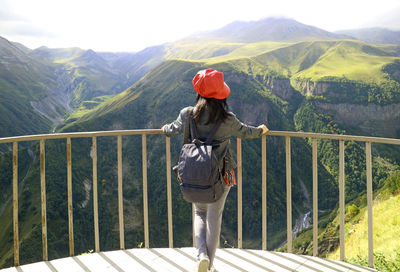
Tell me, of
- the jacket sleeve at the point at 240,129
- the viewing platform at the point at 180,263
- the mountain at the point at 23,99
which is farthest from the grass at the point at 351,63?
the jacket sleeve at the point at 240,129

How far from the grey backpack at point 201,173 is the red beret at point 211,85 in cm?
21

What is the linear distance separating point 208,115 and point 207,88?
196 mm

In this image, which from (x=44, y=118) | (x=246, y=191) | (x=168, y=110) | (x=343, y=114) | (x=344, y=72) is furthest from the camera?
(x=44, y=118)

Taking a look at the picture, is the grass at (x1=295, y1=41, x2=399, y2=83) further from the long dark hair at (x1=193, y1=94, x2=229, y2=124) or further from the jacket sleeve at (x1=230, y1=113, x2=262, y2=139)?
the long dark hair at (x1=193, y1=94, x2=229, y2=124)

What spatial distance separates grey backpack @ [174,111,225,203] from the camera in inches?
86.2

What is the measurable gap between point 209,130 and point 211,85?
329 millimetres

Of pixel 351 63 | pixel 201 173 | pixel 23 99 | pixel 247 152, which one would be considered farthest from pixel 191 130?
pixel 23 99

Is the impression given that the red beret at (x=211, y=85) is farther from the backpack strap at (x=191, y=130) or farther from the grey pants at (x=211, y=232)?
the grey pants at (x=211, y=232)

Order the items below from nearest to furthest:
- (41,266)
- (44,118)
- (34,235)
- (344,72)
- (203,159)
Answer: (203,159) < (41,266) < (34,235) < (344,72) < (44,118)

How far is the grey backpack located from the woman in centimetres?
7

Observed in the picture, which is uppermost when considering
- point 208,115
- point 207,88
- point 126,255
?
point 207,88

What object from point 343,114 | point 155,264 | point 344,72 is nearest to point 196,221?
point 155,264

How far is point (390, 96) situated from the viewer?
343 ft

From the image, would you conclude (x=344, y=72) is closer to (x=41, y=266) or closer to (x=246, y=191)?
(x=246, y=191)
